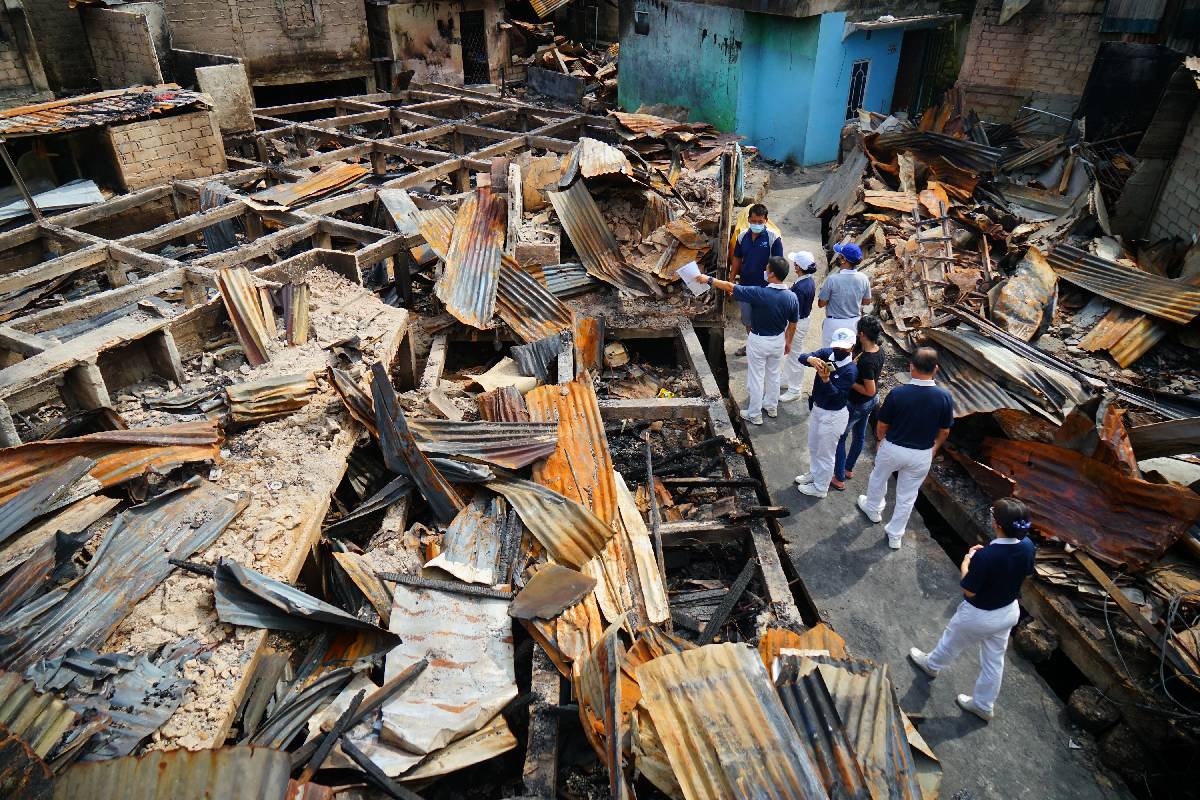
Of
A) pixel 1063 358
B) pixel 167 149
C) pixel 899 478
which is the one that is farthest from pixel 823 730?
pixel 167 149

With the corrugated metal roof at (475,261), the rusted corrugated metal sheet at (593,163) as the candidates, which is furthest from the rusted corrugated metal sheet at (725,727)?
the rusted corrugated metal sheet at (593,163)

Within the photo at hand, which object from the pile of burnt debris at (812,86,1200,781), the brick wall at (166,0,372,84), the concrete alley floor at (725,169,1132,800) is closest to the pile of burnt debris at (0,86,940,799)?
the concrete alley floor at (725,169,1132,800)

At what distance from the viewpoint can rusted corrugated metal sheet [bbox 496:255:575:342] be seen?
8891mm

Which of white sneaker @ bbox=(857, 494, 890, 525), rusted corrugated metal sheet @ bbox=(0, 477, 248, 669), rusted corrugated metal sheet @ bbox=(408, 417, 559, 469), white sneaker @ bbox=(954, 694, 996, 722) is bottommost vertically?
white sneaker @ bbox=(954, 694, 996, 722)

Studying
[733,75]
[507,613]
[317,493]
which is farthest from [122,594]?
[733,75]

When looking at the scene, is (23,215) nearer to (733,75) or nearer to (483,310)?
(483,310)

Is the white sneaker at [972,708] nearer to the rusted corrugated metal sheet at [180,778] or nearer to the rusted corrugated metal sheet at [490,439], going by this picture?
the rusted corrugated metal sheet at [490,439]

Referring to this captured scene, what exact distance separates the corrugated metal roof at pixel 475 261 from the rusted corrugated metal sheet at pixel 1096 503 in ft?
19.7

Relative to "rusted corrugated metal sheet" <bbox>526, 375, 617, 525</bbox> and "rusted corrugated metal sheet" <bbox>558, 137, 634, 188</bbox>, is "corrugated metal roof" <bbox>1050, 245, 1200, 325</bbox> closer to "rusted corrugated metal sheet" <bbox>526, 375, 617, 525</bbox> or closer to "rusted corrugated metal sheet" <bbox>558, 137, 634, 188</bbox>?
"rusted corrugated metal sheet" <bbox>558, 137, 634, 188</bbox>

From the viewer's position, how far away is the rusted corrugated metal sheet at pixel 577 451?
617 cm

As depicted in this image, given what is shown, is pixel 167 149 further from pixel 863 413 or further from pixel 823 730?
pixel 823 730

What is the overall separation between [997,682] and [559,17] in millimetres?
24750

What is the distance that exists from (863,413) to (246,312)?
20.0 feet

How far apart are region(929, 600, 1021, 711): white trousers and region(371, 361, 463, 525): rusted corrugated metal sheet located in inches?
148
